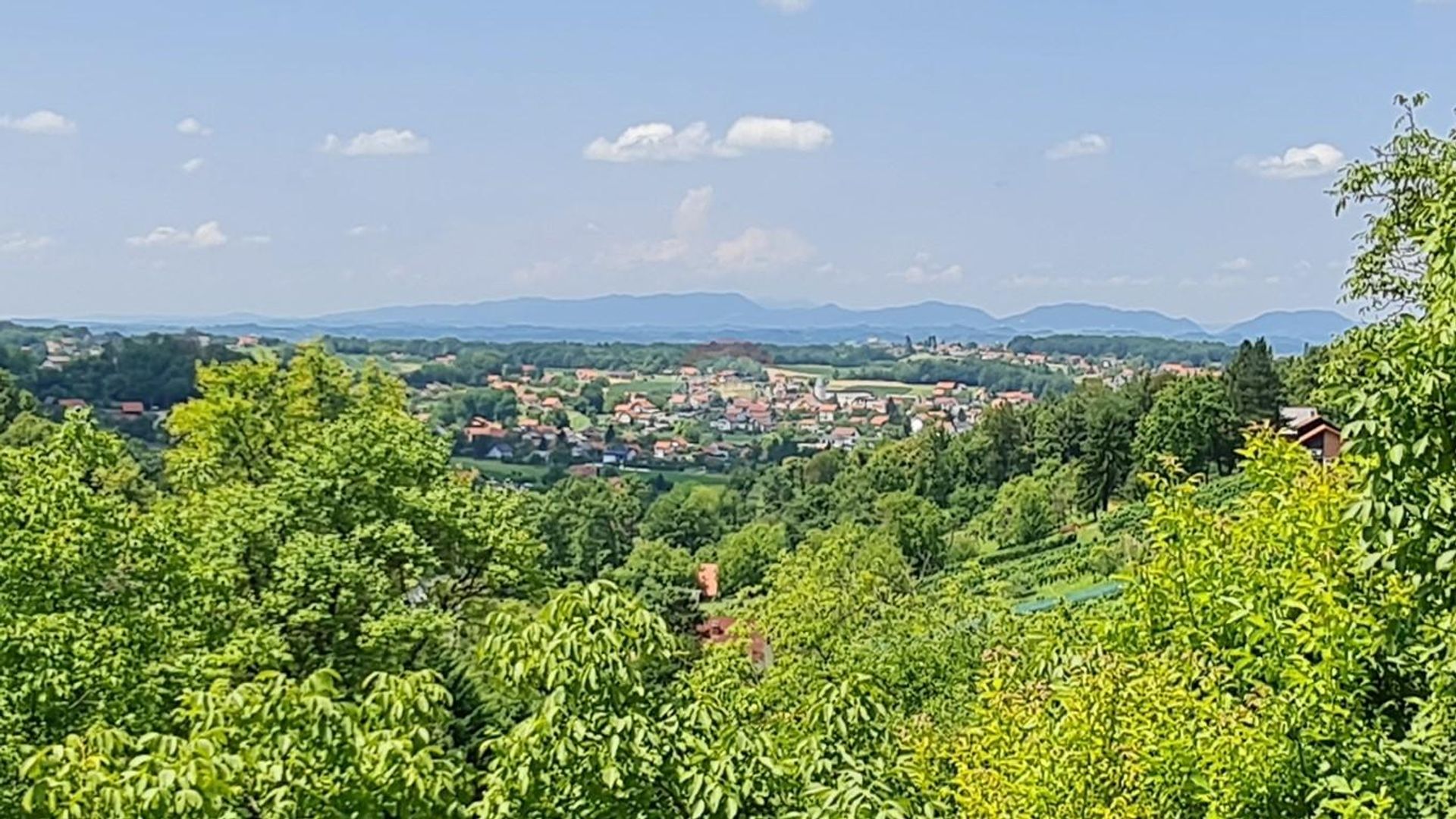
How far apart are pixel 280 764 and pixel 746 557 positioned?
59.7 metres

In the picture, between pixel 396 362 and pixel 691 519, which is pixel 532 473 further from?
pixel 396 362

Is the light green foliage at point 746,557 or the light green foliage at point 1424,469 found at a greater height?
the light green foliage at point 1424,469

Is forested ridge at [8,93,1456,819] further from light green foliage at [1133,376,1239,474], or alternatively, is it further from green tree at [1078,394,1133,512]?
green tree at [1078,394,1133,512]

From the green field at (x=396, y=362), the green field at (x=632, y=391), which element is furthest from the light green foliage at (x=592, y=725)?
the green field at (x=632, y=391)

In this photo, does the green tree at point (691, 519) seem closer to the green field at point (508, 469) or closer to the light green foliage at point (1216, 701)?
the green field at point (508, 469)

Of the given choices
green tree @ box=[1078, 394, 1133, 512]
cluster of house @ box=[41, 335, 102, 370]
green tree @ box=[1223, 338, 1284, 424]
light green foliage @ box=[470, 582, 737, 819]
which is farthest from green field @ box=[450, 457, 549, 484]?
light green foliage @ box=[470, 582, 737, 819]

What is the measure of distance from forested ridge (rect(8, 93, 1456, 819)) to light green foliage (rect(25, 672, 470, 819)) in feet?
0.05

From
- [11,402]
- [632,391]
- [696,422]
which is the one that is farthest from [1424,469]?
[632,391]

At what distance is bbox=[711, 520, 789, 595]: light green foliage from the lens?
63812mm

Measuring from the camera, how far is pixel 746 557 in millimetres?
64812

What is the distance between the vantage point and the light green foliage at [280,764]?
516 centimetres

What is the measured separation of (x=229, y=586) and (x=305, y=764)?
9.78 meters

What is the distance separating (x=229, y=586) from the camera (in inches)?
573

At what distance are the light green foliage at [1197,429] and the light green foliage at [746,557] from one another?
59.4ft
